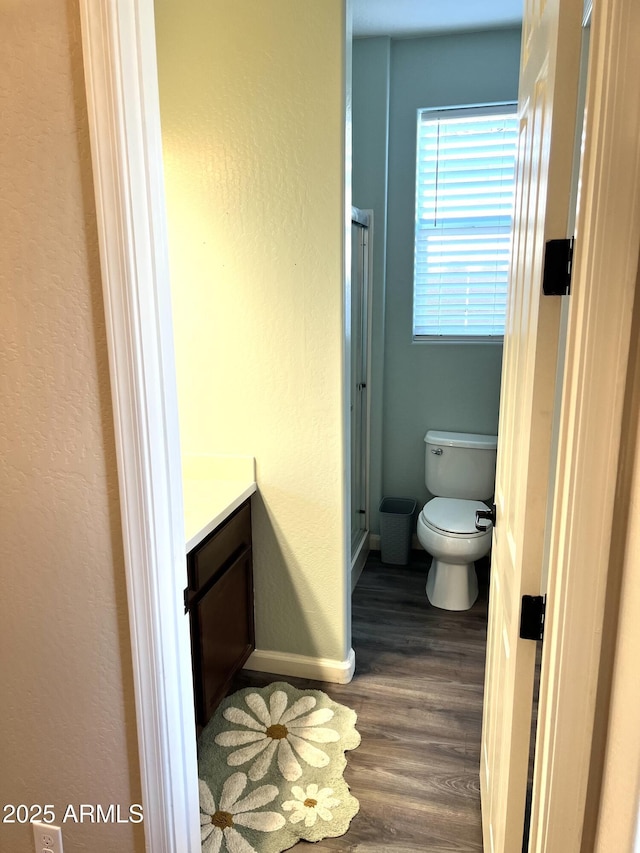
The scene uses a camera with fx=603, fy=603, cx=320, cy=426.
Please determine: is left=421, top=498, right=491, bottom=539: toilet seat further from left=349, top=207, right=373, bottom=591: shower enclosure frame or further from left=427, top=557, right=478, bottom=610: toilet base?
left=349, top=207, right=373, bottom=591: shower enclosure frame

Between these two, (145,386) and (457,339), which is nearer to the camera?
(145,386)

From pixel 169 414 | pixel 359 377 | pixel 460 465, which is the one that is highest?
pixel 169 414

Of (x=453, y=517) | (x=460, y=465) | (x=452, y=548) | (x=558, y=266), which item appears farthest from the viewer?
(x=460, y=465)

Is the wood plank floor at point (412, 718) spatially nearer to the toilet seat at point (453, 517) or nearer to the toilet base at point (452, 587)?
the toilet base at point (452, 587)

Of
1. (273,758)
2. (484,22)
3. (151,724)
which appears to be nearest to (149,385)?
→ (151,724)

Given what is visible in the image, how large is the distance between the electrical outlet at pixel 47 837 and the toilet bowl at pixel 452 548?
6.56 ft

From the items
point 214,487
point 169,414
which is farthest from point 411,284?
point 169,414

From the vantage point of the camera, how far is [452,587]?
3027 mm

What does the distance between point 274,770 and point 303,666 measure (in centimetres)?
53

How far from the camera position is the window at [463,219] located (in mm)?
3178

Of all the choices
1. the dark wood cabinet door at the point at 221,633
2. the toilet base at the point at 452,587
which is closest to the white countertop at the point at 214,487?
the dark wood cabinet door at the point at 221,633

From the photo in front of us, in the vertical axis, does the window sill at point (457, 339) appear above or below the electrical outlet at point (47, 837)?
above

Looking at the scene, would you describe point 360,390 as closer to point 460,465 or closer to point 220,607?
point 460,465

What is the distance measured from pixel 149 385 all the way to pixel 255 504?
1.40 metres
